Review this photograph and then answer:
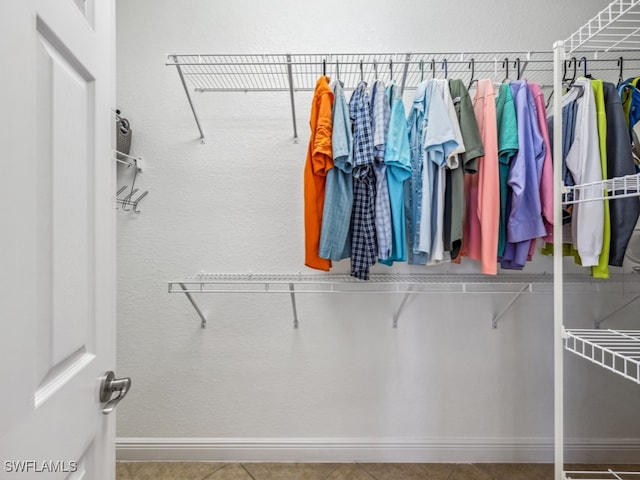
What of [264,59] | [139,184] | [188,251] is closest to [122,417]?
[188,251]

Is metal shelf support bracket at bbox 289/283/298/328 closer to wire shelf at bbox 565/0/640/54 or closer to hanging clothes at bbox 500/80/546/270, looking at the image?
hanging clothes at bbox 500/80/546/270

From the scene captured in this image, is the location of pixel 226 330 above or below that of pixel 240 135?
below

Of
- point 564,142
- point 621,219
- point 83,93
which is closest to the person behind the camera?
point 83,93

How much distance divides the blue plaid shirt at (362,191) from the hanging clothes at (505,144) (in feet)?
1.75

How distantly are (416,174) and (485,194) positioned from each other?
0.28m

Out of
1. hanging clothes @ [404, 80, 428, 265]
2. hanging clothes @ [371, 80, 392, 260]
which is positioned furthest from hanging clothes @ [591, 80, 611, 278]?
hanging clothes @ [371, 80, 392, 260]

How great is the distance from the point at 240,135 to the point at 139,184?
23.7 inches

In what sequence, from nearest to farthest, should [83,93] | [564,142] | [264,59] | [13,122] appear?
[13,122] < [83,93] < [564,142] < [264,59]

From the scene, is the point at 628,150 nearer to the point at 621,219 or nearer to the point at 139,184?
the point at 621,219

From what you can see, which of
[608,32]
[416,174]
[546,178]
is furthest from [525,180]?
[608,32]

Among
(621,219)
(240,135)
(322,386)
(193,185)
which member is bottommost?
(322,386)

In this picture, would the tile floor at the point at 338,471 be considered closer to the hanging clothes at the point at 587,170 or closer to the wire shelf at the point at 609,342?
the wire shelf at the point at 609,342

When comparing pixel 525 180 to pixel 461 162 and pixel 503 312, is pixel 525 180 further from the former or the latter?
pixel 503 312

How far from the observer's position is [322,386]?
5.62 ft
